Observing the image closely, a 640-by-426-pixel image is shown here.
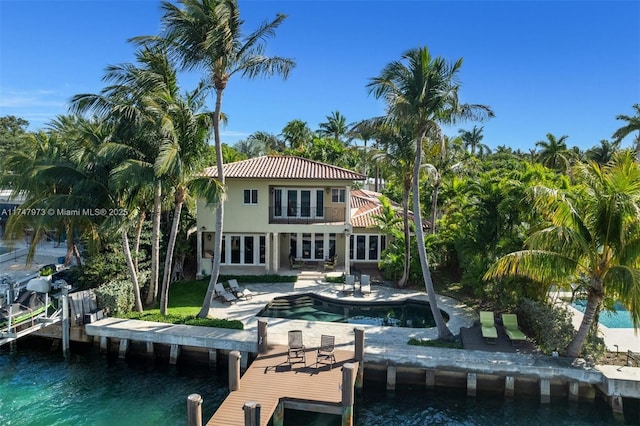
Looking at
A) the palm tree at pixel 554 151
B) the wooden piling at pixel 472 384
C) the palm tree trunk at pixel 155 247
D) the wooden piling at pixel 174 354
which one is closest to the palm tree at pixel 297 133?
the palm tree at pixel 554 151

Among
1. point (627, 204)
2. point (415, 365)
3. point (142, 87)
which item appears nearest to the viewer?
point (627, 204)

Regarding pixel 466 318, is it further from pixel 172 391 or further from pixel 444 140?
pixel 172 391

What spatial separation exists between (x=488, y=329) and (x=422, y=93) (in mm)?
9620

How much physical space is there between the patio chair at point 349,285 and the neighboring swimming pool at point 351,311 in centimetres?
99

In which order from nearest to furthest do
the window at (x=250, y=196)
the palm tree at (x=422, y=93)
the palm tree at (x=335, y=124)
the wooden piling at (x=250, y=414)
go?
1. the wooden piling at (x=250, y=414)
2. the palm tree at (x=422, y=93)
3. the window at (x=250, y=196)
4. the palm tree at (x=335, y=124)

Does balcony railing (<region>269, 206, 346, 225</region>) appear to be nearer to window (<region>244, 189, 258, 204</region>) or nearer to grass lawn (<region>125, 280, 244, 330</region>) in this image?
window (<region>244, 189, 258, 204</region>)

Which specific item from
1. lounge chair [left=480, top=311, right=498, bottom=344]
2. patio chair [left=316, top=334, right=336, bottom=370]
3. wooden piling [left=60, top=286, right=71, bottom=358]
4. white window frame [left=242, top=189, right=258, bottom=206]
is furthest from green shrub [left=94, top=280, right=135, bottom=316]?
lounge chair [left=480, top=311, right=498, bottom=344]

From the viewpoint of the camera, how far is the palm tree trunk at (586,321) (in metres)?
13.7

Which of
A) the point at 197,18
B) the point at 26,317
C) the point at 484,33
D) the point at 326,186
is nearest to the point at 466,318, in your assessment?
the point at 326,186

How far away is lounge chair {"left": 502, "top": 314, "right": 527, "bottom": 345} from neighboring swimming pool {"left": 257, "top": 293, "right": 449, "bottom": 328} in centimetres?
301

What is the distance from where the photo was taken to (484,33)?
21.2 metres

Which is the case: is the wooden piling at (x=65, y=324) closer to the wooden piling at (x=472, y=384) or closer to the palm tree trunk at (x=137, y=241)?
the palm tree trunk at (x=137, y=241)

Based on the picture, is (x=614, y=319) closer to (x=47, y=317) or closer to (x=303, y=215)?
(x=303, y=215)

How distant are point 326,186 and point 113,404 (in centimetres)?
1676
